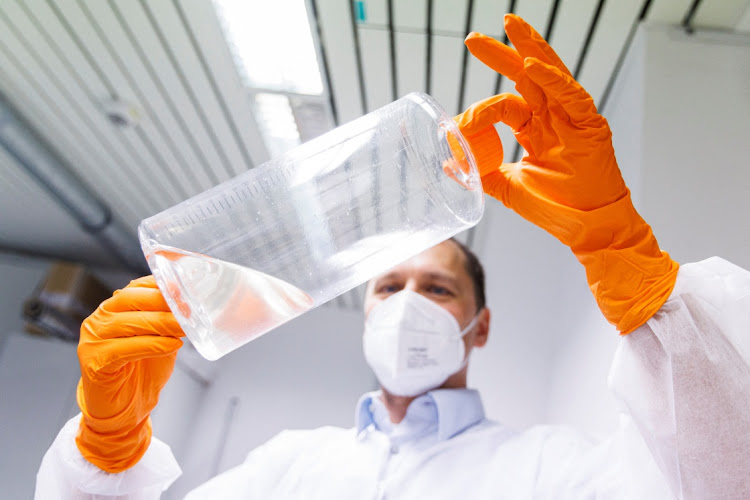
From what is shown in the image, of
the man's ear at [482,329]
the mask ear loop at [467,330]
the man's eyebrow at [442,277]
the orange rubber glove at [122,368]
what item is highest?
the orange rubber glove at [122,368]

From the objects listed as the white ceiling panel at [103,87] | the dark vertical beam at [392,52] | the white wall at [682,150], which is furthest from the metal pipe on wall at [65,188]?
the white wall at [682,150]

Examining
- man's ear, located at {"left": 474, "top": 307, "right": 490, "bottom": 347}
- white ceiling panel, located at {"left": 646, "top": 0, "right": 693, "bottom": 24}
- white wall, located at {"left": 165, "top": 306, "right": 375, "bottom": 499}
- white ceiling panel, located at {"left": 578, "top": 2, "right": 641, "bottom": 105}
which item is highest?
white ceiling panel, located at {"left": 646, "top": 0, "right": 693, "bottom": 24}

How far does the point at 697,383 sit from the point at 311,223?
0.59 m

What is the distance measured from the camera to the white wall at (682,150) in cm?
106

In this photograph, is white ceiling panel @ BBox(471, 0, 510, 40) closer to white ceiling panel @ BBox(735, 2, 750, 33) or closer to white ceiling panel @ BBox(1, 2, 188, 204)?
white ceiling panel @ BBox(735, 2, 750, 33)

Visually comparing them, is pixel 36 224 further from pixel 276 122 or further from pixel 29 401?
pixel 276 122

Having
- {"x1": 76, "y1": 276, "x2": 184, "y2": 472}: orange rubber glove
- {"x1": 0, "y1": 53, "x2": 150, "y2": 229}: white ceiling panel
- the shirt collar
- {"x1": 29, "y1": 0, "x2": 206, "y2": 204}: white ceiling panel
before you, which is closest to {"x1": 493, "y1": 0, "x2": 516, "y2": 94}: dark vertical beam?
the shirt collar

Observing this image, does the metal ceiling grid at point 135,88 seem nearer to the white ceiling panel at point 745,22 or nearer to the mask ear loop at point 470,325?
the mask ear loop at point 470,325

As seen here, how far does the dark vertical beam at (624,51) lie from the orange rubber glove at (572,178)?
2.03ft

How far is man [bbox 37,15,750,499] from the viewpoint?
0.64m

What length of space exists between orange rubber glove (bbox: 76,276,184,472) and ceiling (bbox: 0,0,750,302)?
916 mm

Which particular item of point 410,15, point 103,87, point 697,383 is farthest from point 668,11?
point 103,87

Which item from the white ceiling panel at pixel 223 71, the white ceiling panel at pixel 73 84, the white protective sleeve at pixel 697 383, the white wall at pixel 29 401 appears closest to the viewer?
the white protective sleeve at pixel 697 383

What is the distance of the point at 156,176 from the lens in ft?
6.96
